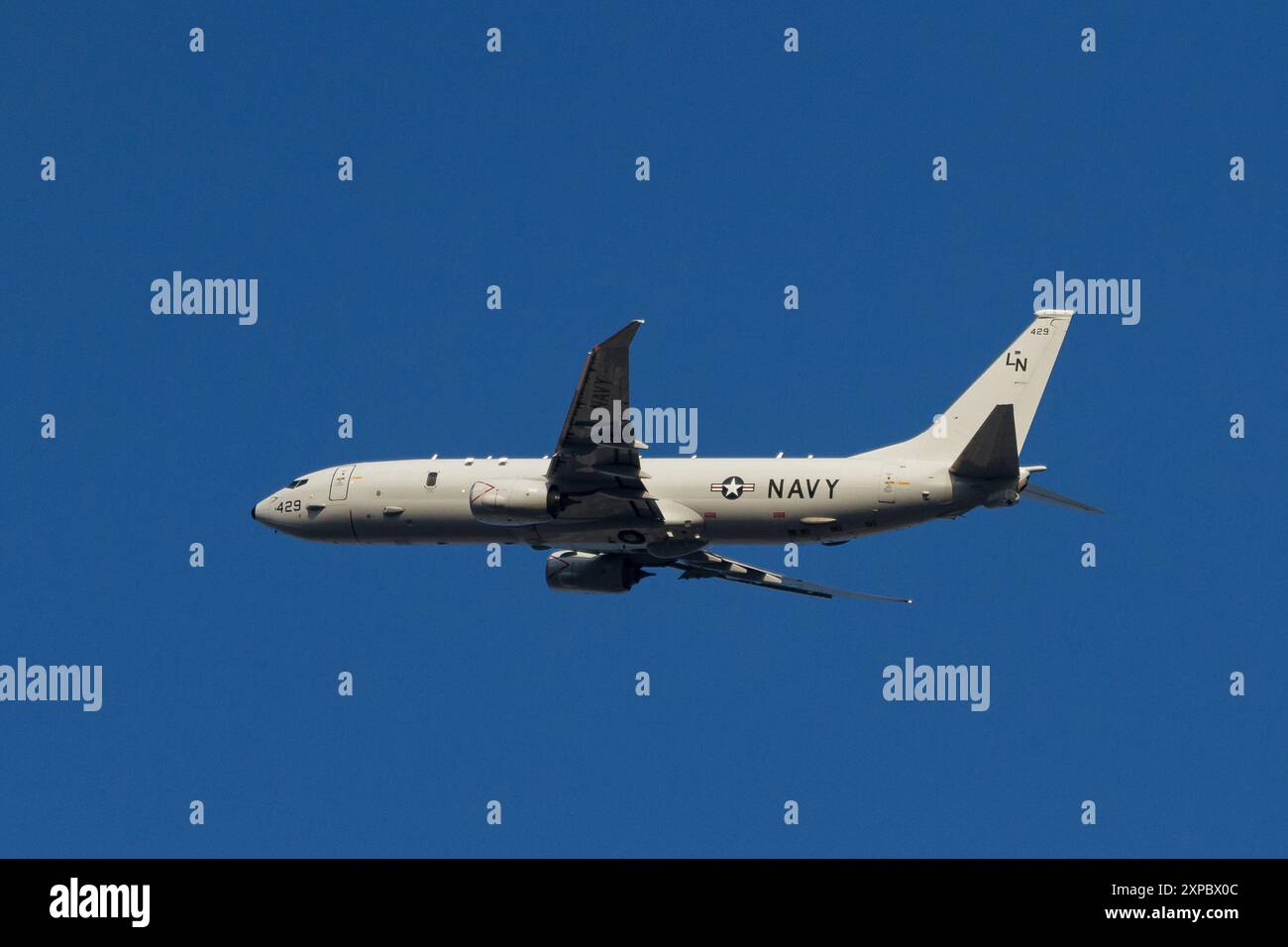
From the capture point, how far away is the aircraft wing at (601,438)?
187 ft

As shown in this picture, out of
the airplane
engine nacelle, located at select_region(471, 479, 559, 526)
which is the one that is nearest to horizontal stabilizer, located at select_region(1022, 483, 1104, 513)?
the airplane

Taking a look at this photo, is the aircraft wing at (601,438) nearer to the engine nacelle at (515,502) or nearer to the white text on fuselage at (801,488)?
the engine nacelle at (515,502)

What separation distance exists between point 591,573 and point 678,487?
8.01 meters

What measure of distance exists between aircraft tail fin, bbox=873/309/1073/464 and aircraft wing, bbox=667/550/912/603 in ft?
28.9

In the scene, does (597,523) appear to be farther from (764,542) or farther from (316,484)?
(316,484)

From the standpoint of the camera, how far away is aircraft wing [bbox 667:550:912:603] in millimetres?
71688

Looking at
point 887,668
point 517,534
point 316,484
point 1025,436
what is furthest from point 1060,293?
point 316,484

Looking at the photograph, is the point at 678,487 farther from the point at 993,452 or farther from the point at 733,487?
the point at 993,452

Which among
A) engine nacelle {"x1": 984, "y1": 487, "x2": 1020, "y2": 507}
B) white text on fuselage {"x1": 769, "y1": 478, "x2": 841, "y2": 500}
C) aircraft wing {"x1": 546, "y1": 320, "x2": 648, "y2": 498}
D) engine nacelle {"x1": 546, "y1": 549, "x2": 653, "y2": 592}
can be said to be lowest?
engine nacelle {"x1": 546, "y1": 549, "x2": 653, "y2": 592}

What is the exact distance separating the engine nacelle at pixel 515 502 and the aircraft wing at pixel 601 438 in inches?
23.4

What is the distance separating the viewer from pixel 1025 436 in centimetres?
6456

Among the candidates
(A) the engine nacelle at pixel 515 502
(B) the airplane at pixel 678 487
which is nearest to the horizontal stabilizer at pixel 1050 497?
(B) the airplane at pixel 678 487

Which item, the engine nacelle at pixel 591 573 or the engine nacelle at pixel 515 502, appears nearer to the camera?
the engine nacelle at pixel 515 502

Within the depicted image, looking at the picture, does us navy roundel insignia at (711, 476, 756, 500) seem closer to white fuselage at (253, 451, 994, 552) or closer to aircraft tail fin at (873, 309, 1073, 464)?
white fuselage at (253, 451, 994, 552)
